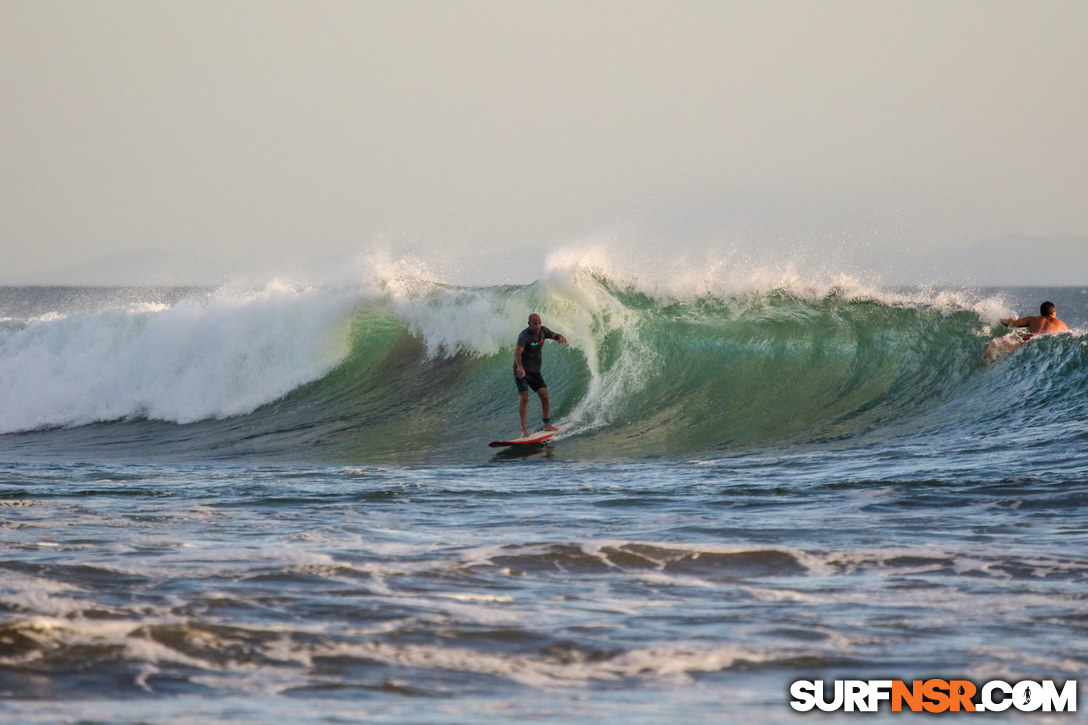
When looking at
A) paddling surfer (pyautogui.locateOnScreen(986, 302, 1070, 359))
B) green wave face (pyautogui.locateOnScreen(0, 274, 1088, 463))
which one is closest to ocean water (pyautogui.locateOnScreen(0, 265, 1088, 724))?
green wave face (pyautogui.locateOnScreen(0, 274, 1088, 463))

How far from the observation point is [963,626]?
509 centimetres

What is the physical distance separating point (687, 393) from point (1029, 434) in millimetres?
4941

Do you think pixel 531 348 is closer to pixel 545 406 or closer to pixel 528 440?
pixel 545 406

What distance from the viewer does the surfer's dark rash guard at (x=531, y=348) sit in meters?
13.3

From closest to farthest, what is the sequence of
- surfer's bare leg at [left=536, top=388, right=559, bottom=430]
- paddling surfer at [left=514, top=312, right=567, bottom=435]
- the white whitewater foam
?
1. paddling surfer at [left=514, top=312, right=567, bottom=435]
2. surfer's bare leg at [left=536, top=388, right=559, bottom=430]
3. the white whitewater foam

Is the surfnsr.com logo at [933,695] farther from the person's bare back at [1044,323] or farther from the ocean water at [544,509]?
the person's bare back at [1044,323]

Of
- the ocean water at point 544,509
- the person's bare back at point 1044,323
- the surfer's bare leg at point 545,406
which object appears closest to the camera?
the ocean water at point 544,509

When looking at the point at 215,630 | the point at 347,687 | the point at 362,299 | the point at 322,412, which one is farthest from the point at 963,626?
the point at 362,299

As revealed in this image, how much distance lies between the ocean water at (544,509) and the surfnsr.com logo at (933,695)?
8 cm

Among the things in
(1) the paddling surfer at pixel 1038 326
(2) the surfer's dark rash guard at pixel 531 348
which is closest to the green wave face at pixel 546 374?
(1) the paddling surfer at pixel 1038 326

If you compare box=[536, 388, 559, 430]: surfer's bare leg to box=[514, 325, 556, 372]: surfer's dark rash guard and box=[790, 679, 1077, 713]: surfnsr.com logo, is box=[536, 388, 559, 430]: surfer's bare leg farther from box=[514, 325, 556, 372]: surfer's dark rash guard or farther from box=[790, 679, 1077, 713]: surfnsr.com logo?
box=[790, 679, 1077, 713]: surfnsr.com logo

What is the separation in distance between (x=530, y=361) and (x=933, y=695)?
9432 millimetres

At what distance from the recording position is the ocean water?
4.54 metres

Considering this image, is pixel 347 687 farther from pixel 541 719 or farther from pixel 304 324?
pixel 304 324
